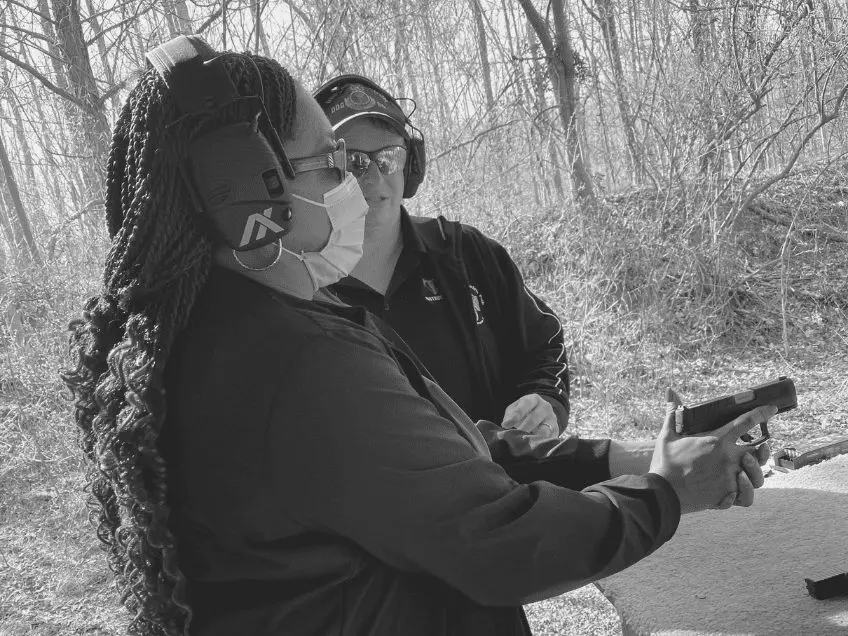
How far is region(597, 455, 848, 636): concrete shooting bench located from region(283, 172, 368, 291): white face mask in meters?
1.04

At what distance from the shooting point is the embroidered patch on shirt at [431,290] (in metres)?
2.46

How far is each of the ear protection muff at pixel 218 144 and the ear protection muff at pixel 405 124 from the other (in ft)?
4.23

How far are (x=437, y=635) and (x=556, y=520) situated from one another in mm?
269

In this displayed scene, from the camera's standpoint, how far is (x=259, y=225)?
45.9 inches

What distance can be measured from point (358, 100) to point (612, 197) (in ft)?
18.9

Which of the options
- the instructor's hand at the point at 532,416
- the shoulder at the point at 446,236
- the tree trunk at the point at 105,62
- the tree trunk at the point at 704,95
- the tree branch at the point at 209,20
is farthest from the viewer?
the tree trunk at the point at 704,95

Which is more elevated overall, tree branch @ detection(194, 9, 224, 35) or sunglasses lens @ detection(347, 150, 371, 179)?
tree branch @ detection(194, 9, 224, 35)

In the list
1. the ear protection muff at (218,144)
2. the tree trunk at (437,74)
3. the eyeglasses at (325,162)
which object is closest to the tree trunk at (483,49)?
the tree trunk at (437,74)

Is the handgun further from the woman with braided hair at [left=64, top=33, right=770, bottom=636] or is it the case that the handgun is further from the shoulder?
the shoulder

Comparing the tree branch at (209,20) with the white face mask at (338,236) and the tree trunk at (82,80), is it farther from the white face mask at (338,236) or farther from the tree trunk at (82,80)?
the white face mask at (338,236)

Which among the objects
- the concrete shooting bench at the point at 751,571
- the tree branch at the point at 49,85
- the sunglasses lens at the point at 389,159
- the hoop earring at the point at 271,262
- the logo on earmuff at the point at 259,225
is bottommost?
the concrete shooting bench at the point at 751,571

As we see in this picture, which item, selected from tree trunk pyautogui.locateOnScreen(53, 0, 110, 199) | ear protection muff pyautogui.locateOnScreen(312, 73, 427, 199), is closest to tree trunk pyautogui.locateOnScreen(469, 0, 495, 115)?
tree trunk pyautogui.locateOnScreen(53, 0, 110, 199)

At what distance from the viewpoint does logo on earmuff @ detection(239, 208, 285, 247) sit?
1.15 m

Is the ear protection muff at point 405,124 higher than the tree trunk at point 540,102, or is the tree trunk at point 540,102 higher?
the tree trunk at point 540,102
